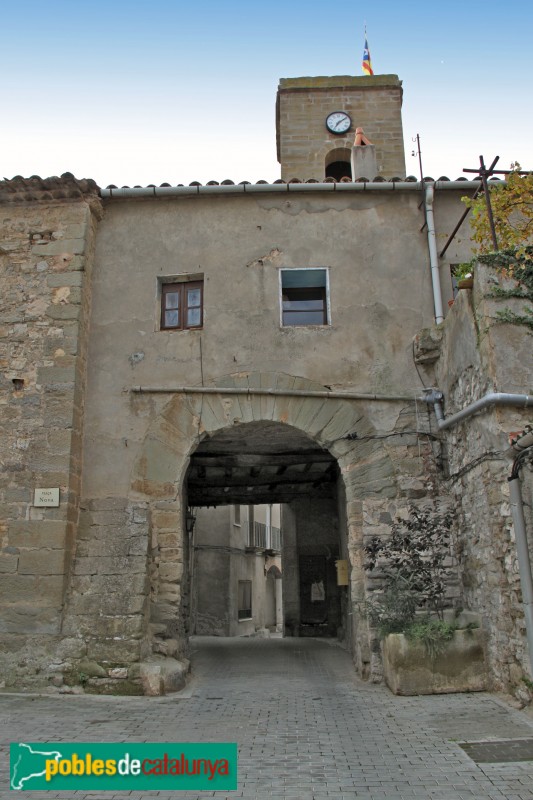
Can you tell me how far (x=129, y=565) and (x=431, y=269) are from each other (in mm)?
5177

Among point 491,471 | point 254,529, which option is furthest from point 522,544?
point 254,529

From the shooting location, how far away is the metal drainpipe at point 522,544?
5445mm

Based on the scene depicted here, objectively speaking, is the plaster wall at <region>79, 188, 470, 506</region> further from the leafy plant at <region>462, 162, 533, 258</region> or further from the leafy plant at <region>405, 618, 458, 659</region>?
the leafy plant at <region>405, 618, 458, 659</region>

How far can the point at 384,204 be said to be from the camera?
8.80 metres

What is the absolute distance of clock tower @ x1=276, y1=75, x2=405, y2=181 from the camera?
13875mm

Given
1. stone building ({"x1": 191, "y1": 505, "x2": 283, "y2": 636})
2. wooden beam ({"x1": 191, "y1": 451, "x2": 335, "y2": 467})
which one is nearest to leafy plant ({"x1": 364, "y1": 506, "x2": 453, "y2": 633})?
wooden beam ({"x1": 191, "y1": 451, "x2": 335, "y2": 467})

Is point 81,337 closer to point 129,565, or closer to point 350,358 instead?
point 129,565

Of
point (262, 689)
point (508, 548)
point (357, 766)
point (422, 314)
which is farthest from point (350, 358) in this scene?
point (357, 766)

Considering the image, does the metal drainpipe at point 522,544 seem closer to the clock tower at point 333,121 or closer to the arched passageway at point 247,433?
the arched passageway at point 247,433

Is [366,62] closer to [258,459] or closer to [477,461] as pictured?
[258,459]

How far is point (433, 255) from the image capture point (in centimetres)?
841

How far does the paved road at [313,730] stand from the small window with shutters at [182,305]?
14.4 ft

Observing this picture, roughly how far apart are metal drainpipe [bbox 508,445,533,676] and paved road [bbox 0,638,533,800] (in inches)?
31.5

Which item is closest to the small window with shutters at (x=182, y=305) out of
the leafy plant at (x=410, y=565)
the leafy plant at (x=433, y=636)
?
the leafy plant at (x=410, y=565)
